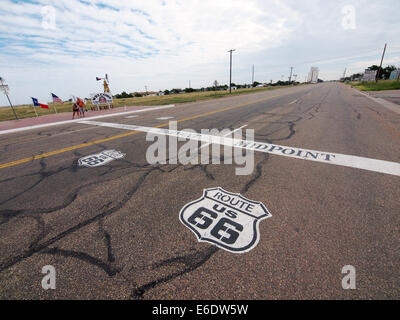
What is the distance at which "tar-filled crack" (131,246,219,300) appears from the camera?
64.6 inches

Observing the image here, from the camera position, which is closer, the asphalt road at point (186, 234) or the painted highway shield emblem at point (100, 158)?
the asphalt road at point (186, 234)

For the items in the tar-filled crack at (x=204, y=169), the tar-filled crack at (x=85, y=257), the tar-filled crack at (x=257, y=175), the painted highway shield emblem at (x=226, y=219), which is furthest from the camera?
the tar-filled crack at (x=204, y=169)

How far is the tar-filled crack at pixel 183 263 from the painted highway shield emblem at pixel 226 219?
0.17m

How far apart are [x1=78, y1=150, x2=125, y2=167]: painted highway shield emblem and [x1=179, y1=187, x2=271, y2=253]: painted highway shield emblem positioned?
2982 mm

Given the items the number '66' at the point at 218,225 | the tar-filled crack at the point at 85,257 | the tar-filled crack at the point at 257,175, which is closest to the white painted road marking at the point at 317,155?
the tar-filled crack at the point at 257,175

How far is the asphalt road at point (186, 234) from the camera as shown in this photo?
166cm

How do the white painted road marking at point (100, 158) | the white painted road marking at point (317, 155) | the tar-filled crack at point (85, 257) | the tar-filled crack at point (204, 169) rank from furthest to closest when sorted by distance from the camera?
the white painted road marking at point (100, 158) < the white painted road marking at point (317, 155) < the tar-filled crack at point (204, 169) < the tar-filled crack at point (85, 257)

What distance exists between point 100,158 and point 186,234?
3729mm

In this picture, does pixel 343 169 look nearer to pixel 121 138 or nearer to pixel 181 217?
pixel 181 217

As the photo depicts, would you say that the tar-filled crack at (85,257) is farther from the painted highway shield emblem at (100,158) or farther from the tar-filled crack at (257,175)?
the painted highway shield emblem at (100,158)

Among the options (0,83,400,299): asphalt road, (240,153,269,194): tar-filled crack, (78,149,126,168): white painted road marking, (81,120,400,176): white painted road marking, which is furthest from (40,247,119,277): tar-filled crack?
(81,120,400,176): white painted road marking

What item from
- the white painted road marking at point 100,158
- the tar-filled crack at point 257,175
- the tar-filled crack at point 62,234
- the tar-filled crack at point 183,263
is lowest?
the tar-filled crack at point 183,263

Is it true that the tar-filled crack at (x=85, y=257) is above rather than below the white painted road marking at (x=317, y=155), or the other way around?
below

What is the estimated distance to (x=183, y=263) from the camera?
1871 mm
